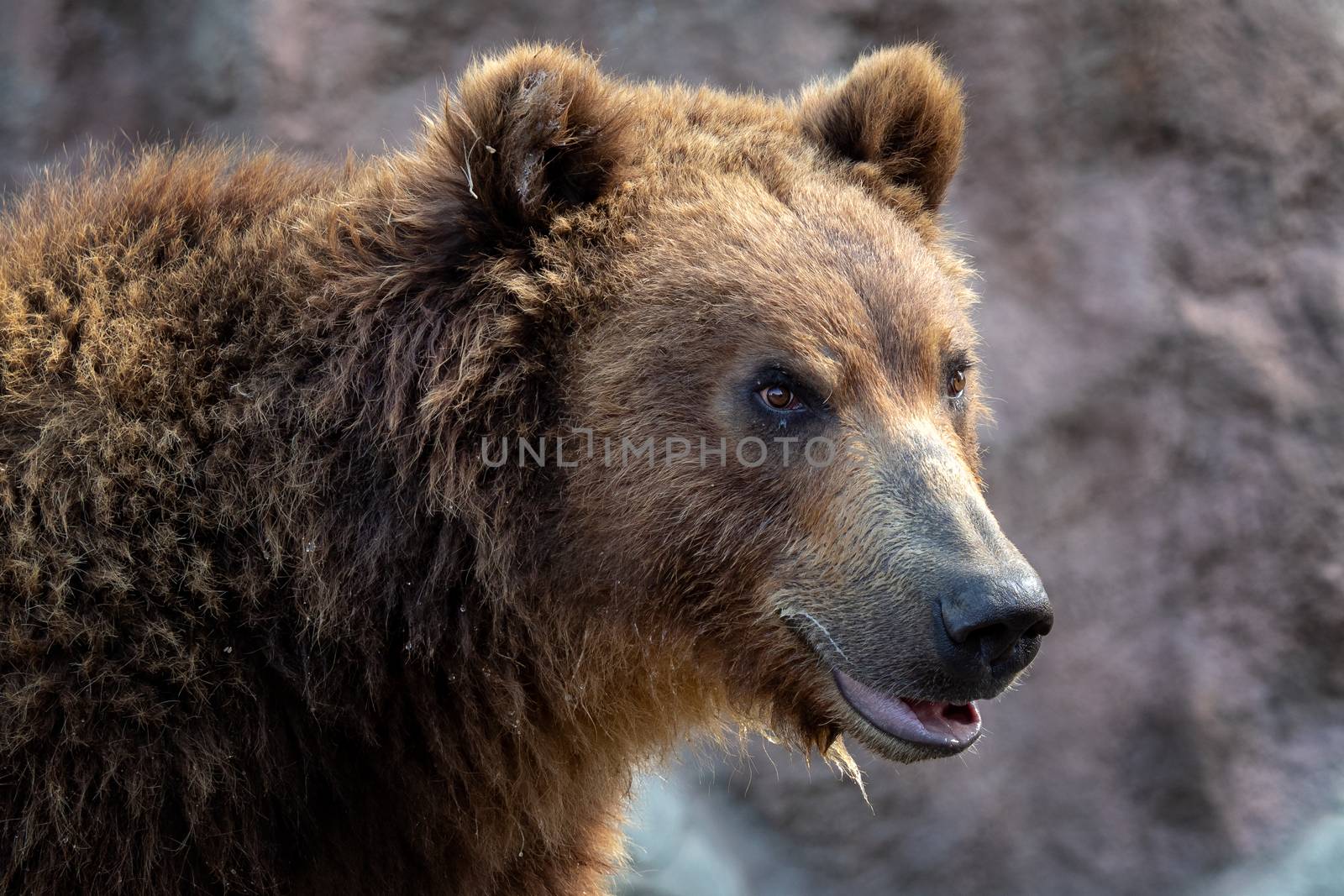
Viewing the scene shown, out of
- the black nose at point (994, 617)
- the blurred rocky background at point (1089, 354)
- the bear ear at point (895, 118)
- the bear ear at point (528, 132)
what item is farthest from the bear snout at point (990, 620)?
the blurred rocky background at point (1089, 354)

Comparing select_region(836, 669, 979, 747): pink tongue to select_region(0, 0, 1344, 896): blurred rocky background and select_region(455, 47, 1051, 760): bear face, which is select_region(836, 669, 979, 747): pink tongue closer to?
select_region(455, 47, 1051, 760): bear face

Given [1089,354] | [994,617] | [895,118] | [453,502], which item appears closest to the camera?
[994,617]

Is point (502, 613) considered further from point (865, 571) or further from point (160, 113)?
point (160, 113)

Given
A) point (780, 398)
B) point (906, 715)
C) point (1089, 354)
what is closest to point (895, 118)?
point (780, 398)

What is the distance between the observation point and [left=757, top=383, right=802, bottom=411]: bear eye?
3.26m

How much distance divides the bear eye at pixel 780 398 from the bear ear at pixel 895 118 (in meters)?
1.04

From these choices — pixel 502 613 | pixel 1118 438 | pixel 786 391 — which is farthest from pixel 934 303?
pixel 1118 438

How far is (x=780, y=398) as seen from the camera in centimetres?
326

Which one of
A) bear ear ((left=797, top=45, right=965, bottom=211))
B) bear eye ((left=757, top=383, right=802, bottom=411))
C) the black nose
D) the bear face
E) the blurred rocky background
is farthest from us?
the blurred rocky background

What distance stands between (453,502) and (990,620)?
1.35 m

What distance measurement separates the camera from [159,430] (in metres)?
3.09

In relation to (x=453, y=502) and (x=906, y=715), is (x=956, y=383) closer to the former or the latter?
(x=906, y=715)

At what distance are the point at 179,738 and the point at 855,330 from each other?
196cm

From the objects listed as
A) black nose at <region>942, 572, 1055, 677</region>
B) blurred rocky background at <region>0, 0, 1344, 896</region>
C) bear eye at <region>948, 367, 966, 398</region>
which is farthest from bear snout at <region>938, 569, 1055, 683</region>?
blurred rocky background at <region>0, 0, 1344, 896</region>
